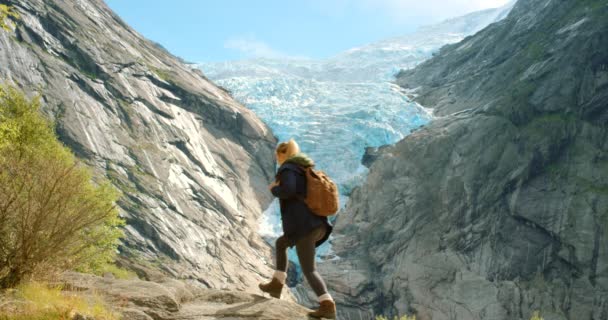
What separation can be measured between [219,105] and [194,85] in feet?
19.6

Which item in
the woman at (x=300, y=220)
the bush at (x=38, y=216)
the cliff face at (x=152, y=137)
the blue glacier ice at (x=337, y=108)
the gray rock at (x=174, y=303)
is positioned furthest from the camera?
the blue glacier ice at (x=337, y=108)

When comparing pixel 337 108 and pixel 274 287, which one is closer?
pixel 274 287

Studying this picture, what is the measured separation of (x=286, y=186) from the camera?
891cm

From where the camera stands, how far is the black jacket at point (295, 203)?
8953mm

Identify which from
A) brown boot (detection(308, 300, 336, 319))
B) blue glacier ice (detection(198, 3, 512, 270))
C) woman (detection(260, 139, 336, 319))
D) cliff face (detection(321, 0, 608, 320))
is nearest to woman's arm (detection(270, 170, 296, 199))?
woman (detection(260, 139, 336, 319))

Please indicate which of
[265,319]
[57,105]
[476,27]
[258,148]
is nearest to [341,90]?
[258,148]

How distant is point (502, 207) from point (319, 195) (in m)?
60.8

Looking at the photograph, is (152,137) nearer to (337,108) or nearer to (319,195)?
(337,108)


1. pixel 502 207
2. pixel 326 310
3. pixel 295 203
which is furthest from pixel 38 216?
pixel 502 207

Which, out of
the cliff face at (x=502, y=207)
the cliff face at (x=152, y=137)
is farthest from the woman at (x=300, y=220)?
the cliff face at (x=502, y=207)

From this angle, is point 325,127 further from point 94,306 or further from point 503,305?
point 94,306

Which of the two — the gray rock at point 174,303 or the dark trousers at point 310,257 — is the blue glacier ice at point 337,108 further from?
the dark trousers at point 310,257

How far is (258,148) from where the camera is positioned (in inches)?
3465

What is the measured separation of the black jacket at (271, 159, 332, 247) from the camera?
8.95 meters
